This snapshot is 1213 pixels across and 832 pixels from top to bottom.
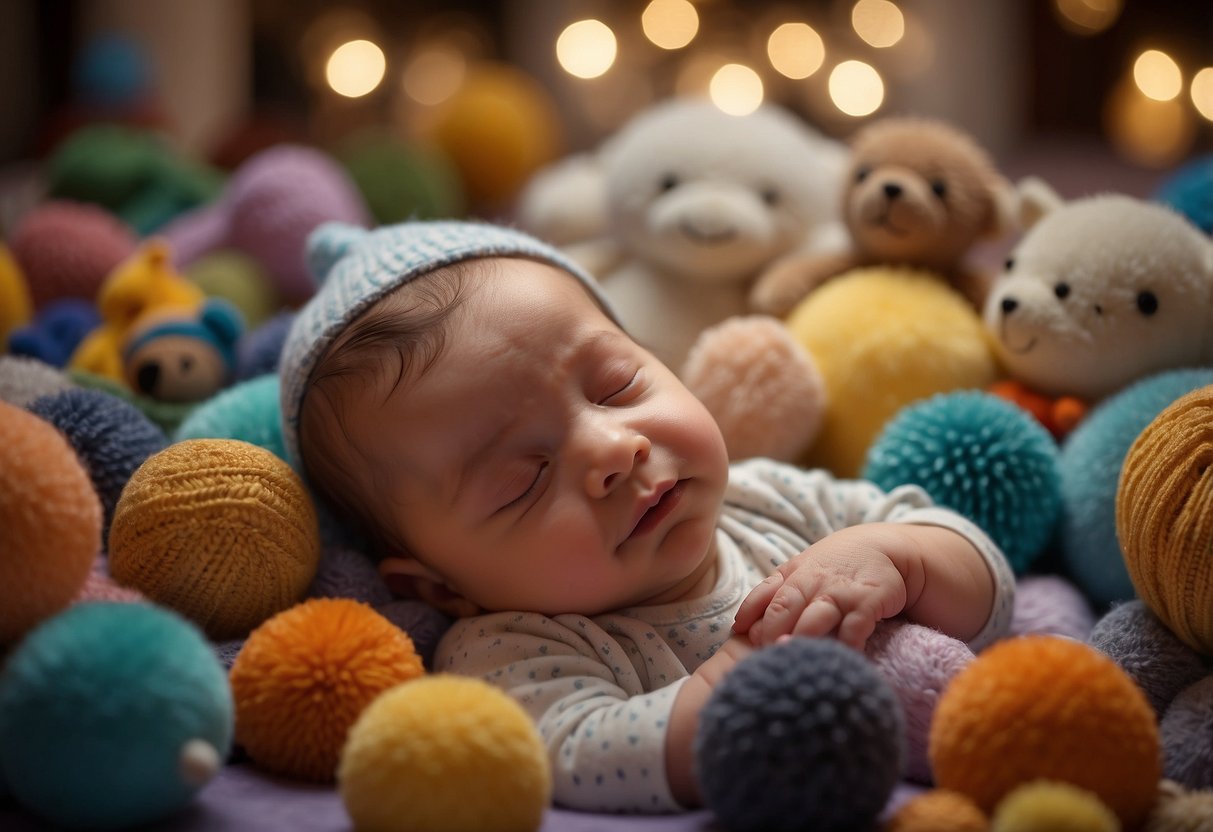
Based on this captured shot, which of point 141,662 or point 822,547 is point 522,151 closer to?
point 822,547

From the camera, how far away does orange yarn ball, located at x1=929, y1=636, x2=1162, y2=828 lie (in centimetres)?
69

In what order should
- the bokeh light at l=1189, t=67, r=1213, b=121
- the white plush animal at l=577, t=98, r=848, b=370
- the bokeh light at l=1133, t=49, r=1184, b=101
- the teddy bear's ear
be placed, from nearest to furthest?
the teddy bear's ear → the white plush animal at l=577, t=98, r=848, b=370 → the bokeh light at l=1189, t=67, r=1213, b=121 → the bokeh light at l=1133, t=49, r=1184, b=101

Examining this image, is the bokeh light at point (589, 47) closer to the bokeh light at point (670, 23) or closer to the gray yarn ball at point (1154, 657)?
the bokeh light at point (670, 23)

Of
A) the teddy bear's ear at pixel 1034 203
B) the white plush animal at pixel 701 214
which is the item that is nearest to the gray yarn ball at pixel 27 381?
the white plush animal at pixel 701 214

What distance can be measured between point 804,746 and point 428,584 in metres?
0.45

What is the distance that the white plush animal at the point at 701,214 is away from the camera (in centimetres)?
142

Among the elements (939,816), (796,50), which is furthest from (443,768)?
(796,50)

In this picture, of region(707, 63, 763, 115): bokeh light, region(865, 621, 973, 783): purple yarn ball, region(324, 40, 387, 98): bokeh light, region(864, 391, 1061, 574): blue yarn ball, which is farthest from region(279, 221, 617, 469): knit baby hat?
region(324, 40, 387, 98): bokeh light

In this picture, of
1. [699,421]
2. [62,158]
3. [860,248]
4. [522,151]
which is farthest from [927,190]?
[62,158]

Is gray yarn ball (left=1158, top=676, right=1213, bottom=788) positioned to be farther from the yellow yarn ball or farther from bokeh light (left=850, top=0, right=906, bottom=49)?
bokeh light (left=850, top=0, right=906, bottom=49)

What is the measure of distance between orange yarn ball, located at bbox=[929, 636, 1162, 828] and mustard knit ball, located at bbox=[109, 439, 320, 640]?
53 cm

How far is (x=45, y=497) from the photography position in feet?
2.43

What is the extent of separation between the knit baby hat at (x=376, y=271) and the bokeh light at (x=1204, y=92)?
2.03 meters

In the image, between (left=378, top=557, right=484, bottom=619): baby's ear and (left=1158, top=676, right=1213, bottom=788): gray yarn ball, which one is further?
(left=378, top=557, right=484, bottom=619): baby's ear
